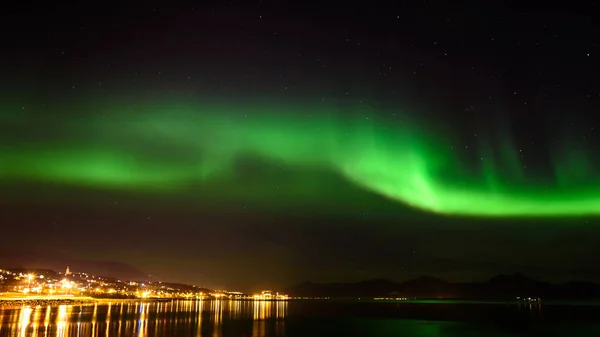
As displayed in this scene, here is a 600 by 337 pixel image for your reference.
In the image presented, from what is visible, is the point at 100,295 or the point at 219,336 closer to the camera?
the point at 219,336

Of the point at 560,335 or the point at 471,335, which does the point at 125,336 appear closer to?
the point at 471,335

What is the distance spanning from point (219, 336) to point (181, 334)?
10.8 feet

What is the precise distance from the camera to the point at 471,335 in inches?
2085

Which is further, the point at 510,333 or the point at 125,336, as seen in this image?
the point at 510,333

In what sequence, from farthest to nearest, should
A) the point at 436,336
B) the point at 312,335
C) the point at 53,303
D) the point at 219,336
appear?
the point at 53,303 < the point at 436,336 < the point at 312,335 < the point at 219,336

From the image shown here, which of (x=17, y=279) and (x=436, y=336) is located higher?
(x=17, y=279)

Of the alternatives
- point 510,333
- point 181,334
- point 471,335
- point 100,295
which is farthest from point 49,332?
point 100,295

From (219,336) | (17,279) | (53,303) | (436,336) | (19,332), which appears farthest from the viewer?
(17,279)

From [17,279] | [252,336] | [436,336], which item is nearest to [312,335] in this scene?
[252,336]

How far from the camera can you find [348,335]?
1921 inches

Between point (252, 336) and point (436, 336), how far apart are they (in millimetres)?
20723

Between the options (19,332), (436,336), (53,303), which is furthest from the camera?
(53,303)

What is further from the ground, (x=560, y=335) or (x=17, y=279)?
(x=17, y=279)

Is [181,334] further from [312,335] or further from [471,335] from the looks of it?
[471,335]
